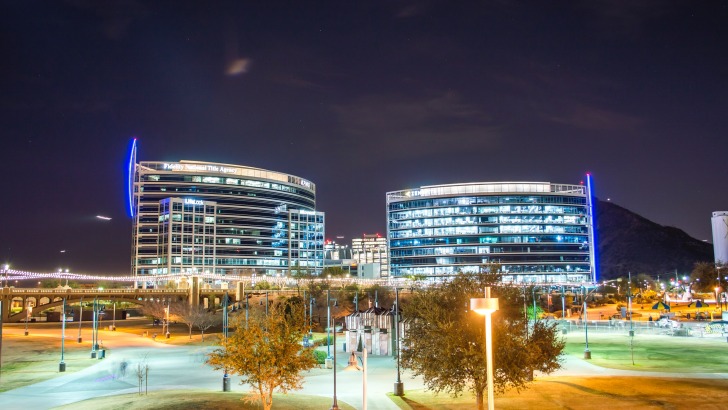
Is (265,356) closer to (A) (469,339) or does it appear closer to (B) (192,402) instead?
(B) (192,402)

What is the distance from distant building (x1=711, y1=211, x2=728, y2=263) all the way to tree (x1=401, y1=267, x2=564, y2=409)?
195 meters

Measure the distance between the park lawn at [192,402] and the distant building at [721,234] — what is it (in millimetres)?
196438

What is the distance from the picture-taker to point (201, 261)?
192 m

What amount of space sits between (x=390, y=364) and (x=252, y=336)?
27.8 metres

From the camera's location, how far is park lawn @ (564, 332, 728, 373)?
49000 mm

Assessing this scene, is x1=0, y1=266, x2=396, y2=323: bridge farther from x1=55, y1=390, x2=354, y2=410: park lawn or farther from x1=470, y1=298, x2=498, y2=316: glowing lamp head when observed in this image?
x1=470, y1=298, x2=498, y2=316: glowing lamp head

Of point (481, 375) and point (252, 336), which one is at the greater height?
point (252, 336)

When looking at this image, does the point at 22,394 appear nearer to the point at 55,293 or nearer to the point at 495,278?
the point at 495,278

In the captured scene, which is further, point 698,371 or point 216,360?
point 698,371

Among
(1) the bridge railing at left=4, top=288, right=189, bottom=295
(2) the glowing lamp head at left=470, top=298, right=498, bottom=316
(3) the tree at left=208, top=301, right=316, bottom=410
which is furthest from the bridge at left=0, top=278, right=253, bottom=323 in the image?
(2) the glowing lamp head at left=470, top=298, right=498, bottom=316

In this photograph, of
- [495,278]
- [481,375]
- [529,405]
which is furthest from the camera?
[529,405]

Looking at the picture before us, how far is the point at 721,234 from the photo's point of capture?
7741 inches

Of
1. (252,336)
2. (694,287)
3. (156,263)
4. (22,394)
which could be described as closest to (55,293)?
(156,263)

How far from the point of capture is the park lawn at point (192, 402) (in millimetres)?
31359
